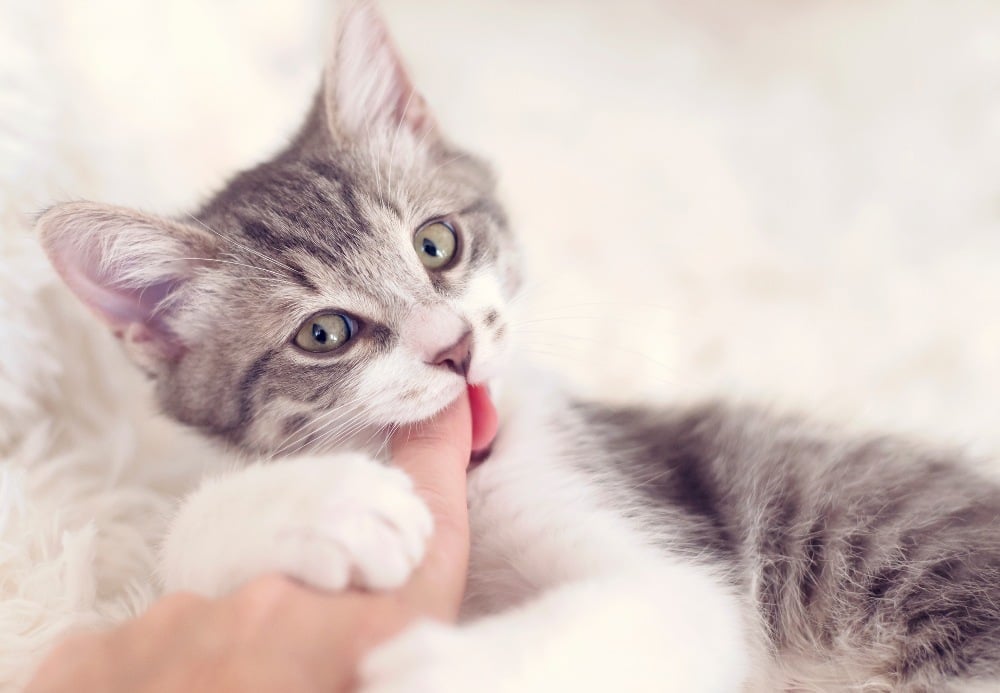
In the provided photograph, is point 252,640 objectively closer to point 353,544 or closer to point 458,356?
point 353,544

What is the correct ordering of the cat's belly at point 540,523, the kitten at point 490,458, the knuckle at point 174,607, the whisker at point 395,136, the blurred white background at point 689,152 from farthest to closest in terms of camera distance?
the blurred white background at point 689,152 → the whisker at point 395,136 → the cat's belly at point 540,523 → the kitten at point 490,458 → the knuckle at point 174,607

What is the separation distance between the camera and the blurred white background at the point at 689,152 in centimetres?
154

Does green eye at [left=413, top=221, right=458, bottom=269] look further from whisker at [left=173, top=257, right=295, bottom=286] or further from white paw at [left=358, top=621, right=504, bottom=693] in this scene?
white paw at [left=358, top=621, right=504, bottom=693]

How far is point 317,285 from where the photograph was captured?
3.29ft

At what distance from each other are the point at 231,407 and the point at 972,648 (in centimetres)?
96

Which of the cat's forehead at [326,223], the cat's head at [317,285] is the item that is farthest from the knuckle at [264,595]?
the cat's forehead at [326,223]

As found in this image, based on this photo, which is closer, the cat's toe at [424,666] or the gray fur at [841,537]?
the cat's toe at [424,666]

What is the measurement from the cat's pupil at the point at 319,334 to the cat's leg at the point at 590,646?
0.42m

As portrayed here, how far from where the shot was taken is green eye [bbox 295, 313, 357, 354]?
3.24 ft

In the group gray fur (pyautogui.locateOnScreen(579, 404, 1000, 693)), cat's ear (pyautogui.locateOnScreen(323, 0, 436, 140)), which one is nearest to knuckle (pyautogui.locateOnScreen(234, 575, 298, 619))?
gray fur (pyautogui.locateOnScreen(579, 404, 1000, 693))

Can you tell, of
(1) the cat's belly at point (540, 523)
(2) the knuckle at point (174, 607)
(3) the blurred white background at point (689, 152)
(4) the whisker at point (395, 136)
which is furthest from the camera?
(3) the blurred white background at point (689, 152)

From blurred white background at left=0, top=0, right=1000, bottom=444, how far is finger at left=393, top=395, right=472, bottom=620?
47 cm

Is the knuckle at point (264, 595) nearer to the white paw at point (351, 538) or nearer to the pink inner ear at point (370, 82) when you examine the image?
the white paw at point (351, 538)

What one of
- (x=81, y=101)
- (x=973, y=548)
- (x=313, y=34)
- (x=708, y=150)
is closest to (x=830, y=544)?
(x=973, y=548)
